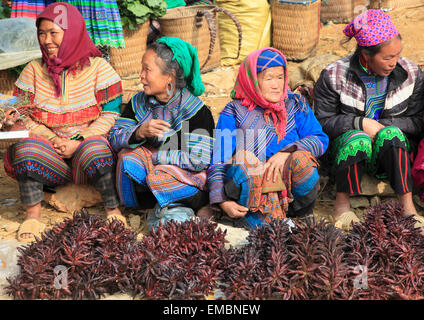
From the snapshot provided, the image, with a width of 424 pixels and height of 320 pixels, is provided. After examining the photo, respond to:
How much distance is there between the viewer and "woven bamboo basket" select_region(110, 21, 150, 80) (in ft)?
22.0

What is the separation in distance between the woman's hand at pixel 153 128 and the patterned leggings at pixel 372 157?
1340mm

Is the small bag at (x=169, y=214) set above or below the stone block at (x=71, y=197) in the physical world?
above

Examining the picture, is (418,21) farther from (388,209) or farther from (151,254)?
(151,254)

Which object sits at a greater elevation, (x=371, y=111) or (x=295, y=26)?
(x=295, y=26)

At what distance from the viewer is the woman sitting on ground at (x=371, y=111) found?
3.90 metres

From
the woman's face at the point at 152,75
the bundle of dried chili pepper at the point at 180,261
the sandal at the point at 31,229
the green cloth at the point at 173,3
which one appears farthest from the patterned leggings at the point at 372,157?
the green cloth at the point at 173,3

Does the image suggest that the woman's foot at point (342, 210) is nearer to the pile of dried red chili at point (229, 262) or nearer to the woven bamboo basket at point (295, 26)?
the pile of dried red chili at point (229, 262)

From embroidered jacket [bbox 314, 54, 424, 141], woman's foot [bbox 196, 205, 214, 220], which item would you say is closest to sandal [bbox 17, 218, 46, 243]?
woman's foot [bbox 196, 205, 214, 220]

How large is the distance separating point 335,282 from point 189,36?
15.5 feet

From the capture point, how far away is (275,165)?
12.2 feet

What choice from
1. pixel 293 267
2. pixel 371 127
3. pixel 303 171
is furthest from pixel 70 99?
pixel 371 127

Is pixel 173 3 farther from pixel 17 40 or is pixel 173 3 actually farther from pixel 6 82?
pixel 6 82

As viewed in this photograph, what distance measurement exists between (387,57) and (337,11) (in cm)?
485

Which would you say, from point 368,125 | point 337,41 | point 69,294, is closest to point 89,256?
point 69,294
